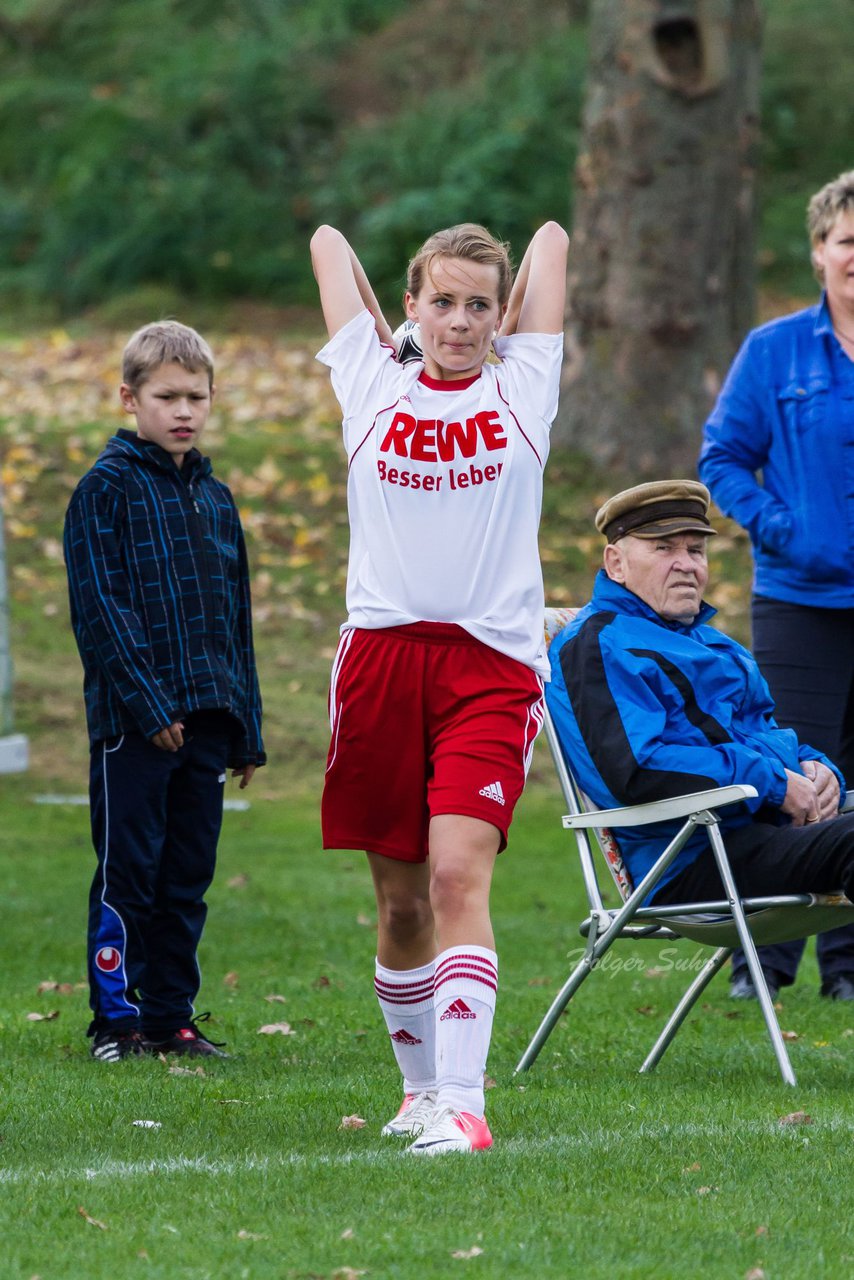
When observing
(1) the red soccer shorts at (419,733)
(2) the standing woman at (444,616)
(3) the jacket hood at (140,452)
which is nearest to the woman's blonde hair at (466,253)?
(2) the standing woman at (444,616)

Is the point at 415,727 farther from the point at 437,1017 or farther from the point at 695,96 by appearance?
the point at 695,96

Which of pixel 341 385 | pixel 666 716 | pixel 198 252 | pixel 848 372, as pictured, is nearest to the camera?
pixel 341 385

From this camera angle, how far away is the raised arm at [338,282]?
4.65 m

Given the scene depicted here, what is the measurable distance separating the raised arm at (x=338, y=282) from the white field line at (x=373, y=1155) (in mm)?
1824

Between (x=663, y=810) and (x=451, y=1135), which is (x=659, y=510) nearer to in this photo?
(x=663, y=810)

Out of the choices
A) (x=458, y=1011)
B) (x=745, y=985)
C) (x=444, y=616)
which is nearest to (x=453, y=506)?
(x=444, y=616)

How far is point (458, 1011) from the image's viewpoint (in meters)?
4.20

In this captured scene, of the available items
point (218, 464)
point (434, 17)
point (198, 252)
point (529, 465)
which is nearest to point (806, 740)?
point (529, 465)

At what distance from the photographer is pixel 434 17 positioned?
2602 cm

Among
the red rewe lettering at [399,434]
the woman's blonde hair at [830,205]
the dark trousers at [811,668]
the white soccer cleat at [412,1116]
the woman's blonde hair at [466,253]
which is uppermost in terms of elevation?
the woman's blonde hair at [830,205]

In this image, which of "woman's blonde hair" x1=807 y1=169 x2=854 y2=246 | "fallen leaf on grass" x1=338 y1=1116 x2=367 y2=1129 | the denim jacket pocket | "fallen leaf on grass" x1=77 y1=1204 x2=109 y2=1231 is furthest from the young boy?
"woman's blonde hair" x1=807 y1=169 x2=854 y2=246

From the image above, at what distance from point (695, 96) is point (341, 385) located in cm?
962

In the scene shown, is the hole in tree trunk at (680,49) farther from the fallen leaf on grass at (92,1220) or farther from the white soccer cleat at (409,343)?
the fallen leaf on grass at (92,1220)

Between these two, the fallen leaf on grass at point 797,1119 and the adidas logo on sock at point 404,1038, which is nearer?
the fallen leaf on grass at point 797,1119
